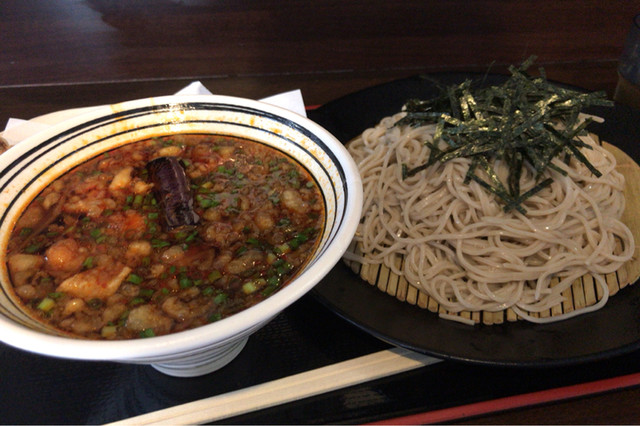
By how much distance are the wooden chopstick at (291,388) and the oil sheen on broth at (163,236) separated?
1.41 feet

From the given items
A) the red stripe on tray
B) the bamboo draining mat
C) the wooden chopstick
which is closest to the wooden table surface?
the bamboo draining mat

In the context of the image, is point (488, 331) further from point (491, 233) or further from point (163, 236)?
point (163, 236)

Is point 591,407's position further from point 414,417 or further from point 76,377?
point 76,377

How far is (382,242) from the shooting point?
2348 mm

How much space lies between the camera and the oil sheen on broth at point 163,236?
119 centimetres

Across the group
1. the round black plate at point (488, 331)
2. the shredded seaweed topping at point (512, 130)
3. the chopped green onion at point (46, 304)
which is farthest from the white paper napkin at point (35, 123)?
the chopped green onion at point (46, 304)

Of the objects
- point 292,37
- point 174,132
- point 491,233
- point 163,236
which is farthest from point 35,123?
point 491,233

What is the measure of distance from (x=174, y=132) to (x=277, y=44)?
2305 mm

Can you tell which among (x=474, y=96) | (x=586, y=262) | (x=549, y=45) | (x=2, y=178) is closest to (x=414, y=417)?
(x=586, y=262)

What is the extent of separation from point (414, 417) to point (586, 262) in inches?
45.2

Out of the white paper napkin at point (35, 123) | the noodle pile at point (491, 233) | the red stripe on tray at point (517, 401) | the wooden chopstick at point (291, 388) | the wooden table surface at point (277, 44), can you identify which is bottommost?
the red stripe on tray at point (517, 401)

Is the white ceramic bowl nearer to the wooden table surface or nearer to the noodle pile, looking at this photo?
the noodle pile

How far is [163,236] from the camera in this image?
54.4 inches

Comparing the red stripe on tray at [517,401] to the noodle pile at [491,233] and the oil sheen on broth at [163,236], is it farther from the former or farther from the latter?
the oil sheen on broth at [163,236]
